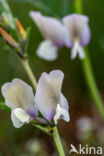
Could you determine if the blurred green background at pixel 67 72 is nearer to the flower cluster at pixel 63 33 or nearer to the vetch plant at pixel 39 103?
the flower cluster at pixel 63 33

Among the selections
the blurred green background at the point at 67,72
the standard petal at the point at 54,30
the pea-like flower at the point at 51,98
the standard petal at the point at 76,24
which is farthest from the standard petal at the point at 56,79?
the blurred green background at the point at 67,72

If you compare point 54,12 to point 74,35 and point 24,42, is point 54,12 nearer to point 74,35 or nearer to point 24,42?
point 74,35

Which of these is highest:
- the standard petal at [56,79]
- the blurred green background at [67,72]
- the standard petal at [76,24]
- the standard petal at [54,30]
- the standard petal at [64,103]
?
the blurred green background at [67,72]

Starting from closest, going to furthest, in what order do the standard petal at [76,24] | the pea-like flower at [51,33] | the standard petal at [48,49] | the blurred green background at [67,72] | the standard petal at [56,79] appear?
the standard petal at [56,79] → the standard petal at [76,24] → the pea-like flower at [51,33] → the standard petal at [48,49] → the blurred green background at [67,72]

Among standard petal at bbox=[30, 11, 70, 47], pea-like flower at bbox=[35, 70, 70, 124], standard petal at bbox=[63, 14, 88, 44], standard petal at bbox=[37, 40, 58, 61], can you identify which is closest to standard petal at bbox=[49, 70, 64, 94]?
pea-like flower at bbox=[35, 70, 70, 124]

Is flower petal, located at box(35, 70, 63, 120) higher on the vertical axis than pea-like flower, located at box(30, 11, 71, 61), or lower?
lower

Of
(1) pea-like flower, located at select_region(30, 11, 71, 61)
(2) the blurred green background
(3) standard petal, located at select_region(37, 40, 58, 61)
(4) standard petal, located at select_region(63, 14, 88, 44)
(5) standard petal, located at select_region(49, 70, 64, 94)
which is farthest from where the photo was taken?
(2) the blurred green background

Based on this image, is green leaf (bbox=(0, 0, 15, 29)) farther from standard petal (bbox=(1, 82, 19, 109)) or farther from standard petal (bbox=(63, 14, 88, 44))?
standard petal (bbox=(1, 82, 19, 109))
